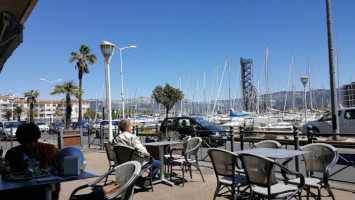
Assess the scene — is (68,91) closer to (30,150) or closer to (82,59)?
(82,59)

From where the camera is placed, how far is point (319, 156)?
464cm

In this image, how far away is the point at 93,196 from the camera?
8.76 ft

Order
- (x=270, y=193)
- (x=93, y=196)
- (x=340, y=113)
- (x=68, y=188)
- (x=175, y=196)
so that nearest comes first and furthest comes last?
1. (x=93, y=196)
2. (x=270, y=193)
3. (x=175, y=196)
4. (x=68, y=188)
5. (x=340, y=113)

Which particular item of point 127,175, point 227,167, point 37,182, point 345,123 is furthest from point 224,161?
point 345,123

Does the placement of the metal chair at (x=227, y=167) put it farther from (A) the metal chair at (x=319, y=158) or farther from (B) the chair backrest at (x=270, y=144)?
(B) the chair backrest at (x=270, y=144)

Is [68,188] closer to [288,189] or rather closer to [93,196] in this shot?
[93,196]

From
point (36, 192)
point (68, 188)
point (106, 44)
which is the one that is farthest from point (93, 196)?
point (106, 44)

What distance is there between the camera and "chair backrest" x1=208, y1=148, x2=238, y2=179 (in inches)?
163

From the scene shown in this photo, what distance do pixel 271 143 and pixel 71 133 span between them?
37.0 feet

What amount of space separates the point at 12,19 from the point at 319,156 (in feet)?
18.5

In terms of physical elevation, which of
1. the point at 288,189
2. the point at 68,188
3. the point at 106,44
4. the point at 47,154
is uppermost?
the point at 106,44

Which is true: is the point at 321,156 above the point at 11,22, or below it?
below

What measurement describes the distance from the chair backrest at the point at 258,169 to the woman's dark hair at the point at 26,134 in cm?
274

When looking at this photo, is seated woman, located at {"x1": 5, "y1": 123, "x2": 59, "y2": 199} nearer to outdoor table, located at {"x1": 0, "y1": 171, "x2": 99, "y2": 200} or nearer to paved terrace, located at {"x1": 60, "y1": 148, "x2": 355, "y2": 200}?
outdoor table, located at {"x1": 0, "y1": 171, "x2": 99, "y2": 200}
